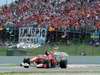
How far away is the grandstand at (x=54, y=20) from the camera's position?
18734 mm

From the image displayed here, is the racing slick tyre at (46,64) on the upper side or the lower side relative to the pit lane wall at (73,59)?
upper

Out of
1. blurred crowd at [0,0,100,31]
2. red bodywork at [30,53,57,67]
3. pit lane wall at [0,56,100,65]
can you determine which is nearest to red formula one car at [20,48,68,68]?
red bodywork at [30,53,57,67]

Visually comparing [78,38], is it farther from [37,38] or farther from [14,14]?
[14,14]

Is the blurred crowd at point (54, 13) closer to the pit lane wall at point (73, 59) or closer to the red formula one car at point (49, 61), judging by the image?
the pit lane wall at point (73, 59)

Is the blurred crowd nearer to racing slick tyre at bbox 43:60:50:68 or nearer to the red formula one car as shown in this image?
the red formula one car

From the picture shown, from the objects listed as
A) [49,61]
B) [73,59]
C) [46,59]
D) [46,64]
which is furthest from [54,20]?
[46,64]

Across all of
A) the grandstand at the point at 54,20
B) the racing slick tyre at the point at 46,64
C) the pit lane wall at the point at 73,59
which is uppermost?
the grandstand at the point at 54,20

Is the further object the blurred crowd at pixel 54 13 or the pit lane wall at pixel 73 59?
the blurred crowd at pixel 54 13

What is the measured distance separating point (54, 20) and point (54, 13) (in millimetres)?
743

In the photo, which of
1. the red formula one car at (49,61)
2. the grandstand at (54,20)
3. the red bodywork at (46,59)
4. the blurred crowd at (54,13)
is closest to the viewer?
the red formula one car at (49,61)

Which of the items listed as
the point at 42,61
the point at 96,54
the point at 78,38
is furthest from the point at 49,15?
the point at 42,61

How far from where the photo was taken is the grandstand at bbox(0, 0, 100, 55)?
18734 mm

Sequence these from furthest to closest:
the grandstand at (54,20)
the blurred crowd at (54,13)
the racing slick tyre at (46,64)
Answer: the blurred crowd at (54,13)
the grandstand at (54,20)
the racing slick tyre at (46,64)

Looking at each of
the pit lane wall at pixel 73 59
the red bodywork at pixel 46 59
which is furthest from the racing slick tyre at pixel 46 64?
the pit lane wall at pixel 73 59
